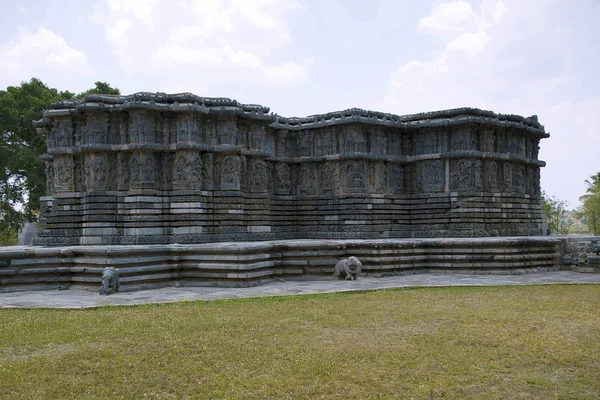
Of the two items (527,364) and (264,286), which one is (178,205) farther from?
(527,364)

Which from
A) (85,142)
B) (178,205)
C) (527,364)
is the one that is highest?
(85,142)

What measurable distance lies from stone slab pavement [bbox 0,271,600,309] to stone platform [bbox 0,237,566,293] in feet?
1.71

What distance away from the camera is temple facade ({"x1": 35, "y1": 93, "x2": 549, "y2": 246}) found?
21266mm

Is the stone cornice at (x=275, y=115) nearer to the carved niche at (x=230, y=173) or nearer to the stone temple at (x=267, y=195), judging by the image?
the stone temple at (x=267, y=195)

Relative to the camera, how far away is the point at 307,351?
25.7 feet

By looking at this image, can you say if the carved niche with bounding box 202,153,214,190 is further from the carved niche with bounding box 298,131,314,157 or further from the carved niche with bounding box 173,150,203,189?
the carved niche with bounding box 298,131,314,157

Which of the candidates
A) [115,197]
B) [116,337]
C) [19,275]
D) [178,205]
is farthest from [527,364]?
[115,197]

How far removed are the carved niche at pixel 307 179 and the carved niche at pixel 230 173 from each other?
6.00m

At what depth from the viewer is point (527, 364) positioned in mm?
7180

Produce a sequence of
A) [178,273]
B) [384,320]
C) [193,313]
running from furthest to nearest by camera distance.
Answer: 1. [178,273]
2. [193,313]
3. [384,320]

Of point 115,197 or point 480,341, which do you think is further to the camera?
point 115,197

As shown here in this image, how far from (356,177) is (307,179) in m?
3.04

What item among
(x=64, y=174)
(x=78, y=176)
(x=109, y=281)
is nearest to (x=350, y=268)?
(x=109, y=281)

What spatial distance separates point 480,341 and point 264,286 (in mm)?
8606
